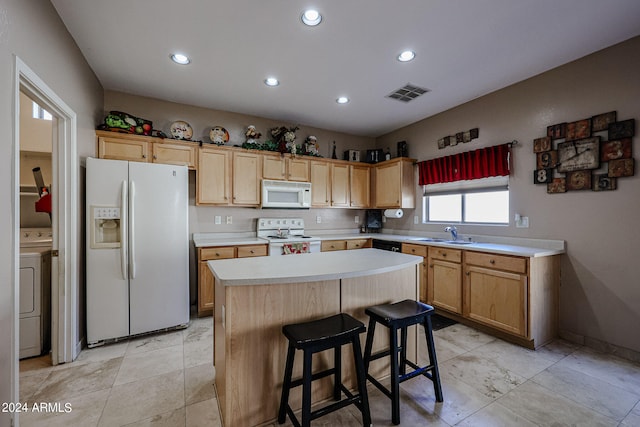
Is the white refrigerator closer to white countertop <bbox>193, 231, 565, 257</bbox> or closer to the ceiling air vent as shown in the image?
white countertop <bbox>193, 231, 565, 257</bbox>

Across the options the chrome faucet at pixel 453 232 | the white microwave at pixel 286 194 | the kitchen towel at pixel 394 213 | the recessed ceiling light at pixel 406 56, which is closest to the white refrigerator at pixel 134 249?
the white microwave at pixel 286 194

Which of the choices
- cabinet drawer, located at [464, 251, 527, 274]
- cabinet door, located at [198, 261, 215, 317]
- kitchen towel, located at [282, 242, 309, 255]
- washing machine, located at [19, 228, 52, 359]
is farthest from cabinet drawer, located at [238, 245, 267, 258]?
cabinet drawer, located at [464, 251, 527, 274]

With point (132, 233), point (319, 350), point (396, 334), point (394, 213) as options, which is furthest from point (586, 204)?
point (132, 233)

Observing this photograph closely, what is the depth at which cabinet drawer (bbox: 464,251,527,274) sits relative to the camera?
259 centimetres

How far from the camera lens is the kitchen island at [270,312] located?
5.11ft

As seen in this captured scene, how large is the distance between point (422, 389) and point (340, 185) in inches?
124

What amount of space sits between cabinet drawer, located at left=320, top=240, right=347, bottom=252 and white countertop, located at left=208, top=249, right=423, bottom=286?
166cm

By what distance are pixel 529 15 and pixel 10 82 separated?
337 centimetres

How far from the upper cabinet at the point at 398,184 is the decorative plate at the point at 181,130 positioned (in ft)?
9.82

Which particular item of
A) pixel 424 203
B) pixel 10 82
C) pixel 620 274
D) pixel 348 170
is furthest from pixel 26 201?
pixel 620 274

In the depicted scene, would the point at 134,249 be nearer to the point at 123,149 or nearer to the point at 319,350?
the point at 123,149

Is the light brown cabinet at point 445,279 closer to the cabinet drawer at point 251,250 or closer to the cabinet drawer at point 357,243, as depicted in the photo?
the cabinet drawer at point 357,243

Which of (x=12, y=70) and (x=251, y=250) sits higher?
(x=12, y=70)

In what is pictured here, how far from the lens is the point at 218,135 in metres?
3.71
